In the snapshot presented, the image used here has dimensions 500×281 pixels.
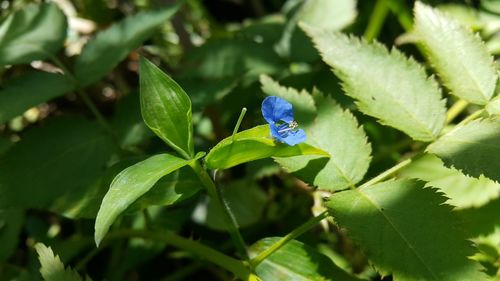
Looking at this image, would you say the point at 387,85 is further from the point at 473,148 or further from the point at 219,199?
the point at 219,199

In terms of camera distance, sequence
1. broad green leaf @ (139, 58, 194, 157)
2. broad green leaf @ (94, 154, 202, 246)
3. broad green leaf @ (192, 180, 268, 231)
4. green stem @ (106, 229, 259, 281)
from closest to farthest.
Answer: broad green leaf @ (94, 154, 202, 246), broad green leaf @ (139, 58, 194, 157), green stem @ (106, 229, 259, 281), broad green leaf @ (192, 180, 268, 231)

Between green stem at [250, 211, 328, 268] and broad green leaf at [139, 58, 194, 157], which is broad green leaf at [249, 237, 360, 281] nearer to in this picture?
green stem at [250, 211, 328, 268]

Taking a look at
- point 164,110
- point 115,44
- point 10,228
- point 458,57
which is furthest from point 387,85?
point 10,228

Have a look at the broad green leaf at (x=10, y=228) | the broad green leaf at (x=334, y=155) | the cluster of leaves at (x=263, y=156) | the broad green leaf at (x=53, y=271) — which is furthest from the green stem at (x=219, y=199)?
the broad green leaf at (x=10, y=228)

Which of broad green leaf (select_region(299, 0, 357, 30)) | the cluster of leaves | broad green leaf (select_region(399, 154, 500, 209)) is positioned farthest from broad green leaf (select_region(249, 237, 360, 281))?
broad green leaf (select_region(299, 0, 357, 30))

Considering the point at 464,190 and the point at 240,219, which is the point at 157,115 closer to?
A: the point at 240,219

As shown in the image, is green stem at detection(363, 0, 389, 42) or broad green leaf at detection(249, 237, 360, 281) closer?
broad green leaf at detection(249, 237, 360, 281)
